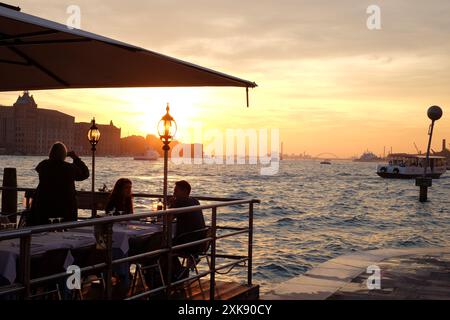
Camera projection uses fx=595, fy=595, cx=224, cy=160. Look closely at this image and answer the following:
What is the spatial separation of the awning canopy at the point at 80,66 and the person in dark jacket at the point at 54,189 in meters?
1.04

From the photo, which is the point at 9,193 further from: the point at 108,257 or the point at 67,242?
the point at 108,257

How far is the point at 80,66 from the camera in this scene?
7.05 meters

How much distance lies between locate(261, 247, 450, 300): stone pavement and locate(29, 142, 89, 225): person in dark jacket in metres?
3.38

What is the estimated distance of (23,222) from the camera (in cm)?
868

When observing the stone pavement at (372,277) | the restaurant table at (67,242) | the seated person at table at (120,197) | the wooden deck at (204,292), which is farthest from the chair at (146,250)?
the stone pavement at (372,277)

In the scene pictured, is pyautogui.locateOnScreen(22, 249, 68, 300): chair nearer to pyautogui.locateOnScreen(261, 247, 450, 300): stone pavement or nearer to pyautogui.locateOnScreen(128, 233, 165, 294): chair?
pyautogui.locateOnScreen(128, 233, 165, 294): chair

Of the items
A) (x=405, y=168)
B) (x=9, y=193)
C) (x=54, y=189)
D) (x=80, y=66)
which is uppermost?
(x=80, y=66)

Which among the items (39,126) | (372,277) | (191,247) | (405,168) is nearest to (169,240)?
(191,247)

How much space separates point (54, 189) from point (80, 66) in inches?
58.4

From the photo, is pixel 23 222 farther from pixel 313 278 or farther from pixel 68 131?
pixel 68 131

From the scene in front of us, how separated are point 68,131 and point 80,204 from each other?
160 m

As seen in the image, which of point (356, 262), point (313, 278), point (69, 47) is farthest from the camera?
point (356, 262)

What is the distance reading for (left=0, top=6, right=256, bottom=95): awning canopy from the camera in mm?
5867

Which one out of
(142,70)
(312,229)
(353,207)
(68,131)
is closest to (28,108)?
(68,131)
